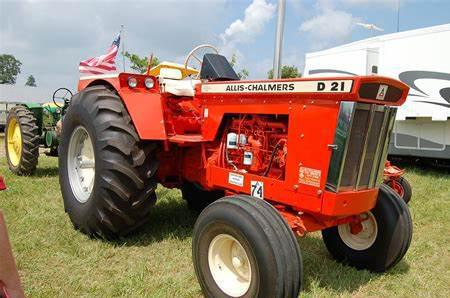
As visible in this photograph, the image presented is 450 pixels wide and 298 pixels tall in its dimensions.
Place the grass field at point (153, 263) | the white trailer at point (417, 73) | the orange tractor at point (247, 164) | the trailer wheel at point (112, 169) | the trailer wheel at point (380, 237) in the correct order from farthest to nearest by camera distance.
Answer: the white trailer at point (417, 73)
the trailer wheel at point (112, 169)
the trailer wheel at point (380, 237)
the grass field at point (153, 263)
the orange tractor at point (247, 164)

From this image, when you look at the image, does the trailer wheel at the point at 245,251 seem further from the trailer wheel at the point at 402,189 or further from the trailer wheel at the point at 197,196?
the trailer wheel at the point at 402,189

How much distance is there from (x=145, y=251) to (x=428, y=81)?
7452 millimetres

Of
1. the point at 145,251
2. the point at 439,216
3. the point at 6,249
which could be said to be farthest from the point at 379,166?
the point at 439,216

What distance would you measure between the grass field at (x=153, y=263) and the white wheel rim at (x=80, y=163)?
45 cm

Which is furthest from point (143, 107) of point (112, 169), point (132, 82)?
point (112, 169)

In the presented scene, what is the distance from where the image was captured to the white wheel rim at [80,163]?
454 centimetres

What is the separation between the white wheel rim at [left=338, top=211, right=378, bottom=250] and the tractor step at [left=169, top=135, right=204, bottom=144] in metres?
1.47

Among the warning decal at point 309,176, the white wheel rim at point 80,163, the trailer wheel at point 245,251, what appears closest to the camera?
the trailer wheel at point 245,251

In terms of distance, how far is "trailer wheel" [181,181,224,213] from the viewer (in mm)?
5191

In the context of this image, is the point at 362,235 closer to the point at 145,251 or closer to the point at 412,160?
the point at 145,251

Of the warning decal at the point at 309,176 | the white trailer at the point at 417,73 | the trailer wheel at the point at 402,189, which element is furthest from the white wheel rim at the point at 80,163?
the white trailer at the point at 417,73

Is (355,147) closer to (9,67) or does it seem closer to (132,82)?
(132,82)

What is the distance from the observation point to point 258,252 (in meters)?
2.71

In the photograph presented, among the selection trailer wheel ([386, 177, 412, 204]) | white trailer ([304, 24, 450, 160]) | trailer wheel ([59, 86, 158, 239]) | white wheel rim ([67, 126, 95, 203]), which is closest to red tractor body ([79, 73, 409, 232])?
trailer wheel ([59, 86, 158, 239])
